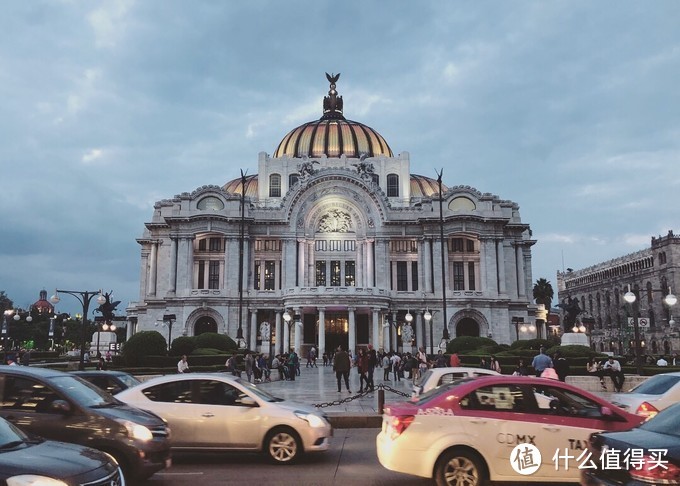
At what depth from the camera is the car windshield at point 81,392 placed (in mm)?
9800

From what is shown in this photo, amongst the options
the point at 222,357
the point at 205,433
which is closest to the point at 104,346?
the point at 222,357

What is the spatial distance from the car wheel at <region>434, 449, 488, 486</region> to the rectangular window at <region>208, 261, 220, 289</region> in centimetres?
6057

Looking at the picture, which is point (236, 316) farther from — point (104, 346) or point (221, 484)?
point (221, 484)

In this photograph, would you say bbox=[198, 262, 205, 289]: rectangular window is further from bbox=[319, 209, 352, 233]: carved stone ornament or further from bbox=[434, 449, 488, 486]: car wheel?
bbox=[434, 449, 488, 486]: car wheel

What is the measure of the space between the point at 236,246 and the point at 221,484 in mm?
57235

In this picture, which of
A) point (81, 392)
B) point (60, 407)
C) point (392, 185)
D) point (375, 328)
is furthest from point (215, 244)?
point (60, 407)

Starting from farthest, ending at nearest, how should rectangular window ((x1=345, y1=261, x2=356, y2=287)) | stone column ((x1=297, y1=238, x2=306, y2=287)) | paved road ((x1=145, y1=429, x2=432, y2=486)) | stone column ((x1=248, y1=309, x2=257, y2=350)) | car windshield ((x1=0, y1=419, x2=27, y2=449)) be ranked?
rectangular window ((x1=345, y1=261, x2=356, y2=287)) → stone column ((x1=297, y1=238, x2=306, y2=287)) → stone column ((x1=248, y1=309, x2=257, y2=350)) → paved road ((x1=145, y1=429, x2=432, y2=486)) → car windshield ((x1=0, y1=419, x2=27, y2=449))

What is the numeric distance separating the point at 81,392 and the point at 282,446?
12.5 feet

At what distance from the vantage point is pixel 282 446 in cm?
1148

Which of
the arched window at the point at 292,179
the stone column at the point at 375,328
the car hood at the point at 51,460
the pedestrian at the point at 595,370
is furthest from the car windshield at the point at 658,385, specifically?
the arched window at the point at 292,179

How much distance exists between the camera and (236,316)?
210 feet

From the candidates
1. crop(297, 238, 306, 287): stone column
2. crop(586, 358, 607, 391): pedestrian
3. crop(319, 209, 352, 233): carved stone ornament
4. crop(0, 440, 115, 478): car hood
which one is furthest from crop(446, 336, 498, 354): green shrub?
crop(0, 440, 115, 478): car hood

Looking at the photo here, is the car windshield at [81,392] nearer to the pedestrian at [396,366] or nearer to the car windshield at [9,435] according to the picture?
the car windshield at [9,435]

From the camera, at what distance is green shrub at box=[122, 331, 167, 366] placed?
1432 inches
